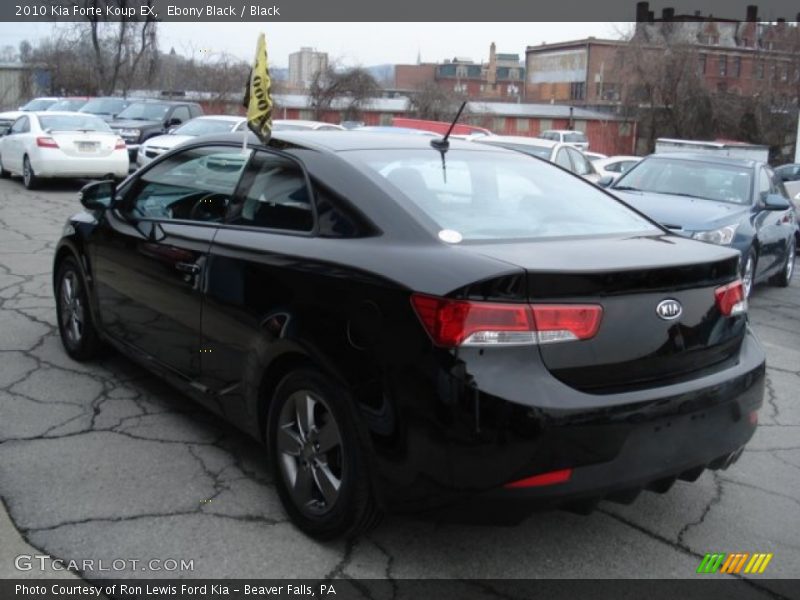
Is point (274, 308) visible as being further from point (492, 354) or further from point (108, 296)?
point (108, 296)

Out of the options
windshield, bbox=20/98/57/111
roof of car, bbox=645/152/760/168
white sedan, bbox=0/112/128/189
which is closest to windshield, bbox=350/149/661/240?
roof of car, bbox=645/152/760/168

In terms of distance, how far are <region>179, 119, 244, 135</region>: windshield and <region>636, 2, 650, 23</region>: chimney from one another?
1829 inches

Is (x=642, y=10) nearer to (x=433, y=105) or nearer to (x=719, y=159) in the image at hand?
(x=433, y=105)

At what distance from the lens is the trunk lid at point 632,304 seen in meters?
2.79

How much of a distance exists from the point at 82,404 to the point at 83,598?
2.04 m

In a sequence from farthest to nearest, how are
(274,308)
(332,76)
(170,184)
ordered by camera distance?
(332,76), (170,184), (274,308)

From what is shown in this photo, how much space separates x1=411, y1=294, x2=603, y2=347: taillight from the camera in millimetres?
2721

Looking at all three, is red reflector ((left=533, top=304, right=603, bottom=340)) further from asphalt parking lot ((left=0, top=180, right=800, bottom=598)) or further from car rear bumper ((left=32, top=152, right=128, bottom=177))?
car rear bumper ((left=32, top=152, right=128, bottom=177))

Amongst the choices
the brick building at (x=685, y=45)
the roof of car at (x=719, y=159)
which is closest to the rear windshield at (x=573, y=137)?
the brick building at (x=685, y=45)

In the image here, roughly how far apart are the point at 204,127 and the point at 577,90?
62.0m

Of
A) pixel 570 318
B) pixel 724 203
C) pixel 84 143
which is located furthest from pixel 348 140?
pixel 84 143

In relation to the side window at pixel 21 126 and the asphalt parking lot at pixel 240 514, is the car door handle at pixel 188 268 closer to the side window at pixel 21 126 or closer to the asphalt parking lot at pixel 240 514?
the asphalt parking lot at pixel 240 514

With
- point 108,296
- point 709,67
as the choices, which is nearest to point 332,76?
point 108,296

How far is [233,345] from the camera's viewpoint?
3.69 metres
